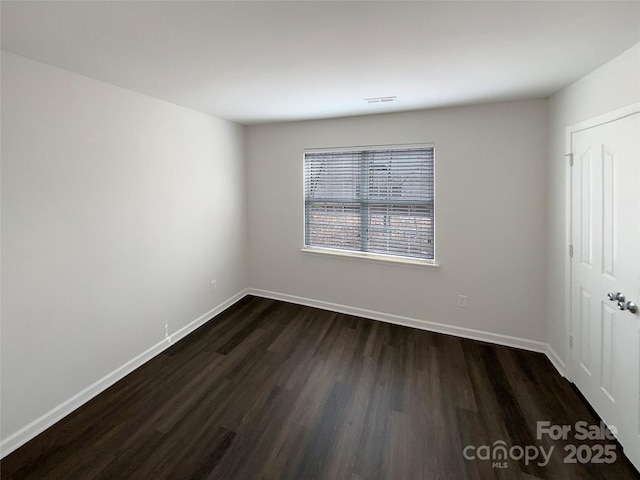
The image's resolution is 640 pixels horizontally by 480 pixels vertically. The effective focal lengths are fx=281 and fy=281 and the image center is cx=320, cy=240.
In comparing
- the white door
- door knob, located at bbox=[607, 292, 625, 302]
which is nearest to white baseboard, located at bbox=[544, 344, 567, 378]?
the white door

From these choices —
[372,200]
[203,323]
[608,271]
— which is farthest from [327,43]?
[203,323]

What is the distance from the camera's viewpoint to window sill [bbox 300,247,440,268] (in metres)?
3.18

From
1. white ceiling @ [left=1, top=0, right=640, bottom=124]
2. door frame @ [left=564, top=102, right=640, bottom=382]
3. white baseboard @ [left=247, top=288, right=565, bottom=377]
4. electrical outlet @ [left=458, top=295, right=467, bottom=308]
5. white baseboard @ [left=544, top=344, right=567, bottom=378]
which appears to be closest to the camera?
white ceiling @ [left=1, top=0, right=640, bottom=124]

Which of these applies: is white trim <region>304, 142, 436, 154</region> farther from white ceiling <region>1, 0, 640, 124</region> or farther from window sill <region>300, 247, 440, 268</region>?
window sill <region>300, 247, 440, 268</region>

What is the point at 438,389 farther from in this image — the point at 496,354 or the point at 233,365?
the point at 233,365

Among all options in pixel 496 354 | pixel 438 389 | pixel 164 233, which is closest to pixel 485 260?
pixel 496 354

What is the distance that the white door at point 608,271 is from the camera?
64.9 inches

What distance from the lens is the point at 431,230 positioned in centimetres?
318

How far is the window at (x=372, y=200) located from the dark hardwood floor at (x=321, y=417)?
1.17 meters

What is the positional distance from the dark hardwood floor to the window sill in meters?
0.83

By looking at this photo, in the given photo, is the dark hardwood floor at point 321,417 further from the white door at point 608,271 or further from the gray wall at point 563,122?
the gray wall at point 563,122

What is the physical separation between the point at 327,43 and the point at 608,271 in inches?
91.3

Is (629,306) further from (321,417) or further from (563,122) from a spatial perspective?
(321,417)

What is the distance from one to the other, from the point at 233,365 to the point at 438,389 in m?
1.78
